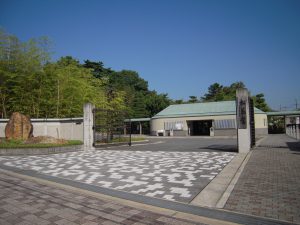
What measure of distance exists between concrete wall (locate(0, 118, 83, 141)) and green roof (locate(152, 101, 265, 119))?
19288 millimetres

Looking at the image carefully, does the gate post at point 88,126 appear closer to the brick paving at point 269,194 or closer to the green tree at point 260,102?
the brick paving at point 269,194

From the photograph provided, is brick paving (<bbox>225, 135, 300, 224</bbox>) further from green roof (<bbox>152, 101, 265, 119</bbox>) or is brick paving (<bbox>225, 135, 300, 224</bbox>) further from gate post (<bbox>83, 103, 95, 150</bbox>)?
green roof (<bbox>152, 101, 265, 119</bbox>)

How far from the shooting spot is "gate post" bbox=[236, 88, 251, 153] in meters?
13.0

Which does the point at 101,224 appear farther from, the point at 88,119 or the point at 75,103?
the point at 75,103

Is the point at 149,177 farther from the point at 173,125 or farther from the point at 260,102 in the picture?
the point at 260,102

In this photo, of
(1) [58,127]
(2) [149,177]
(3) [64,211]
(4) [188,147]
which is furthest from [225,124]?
(3) [64,211]

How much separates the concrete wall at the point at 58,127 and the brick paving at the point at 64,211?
42.0 ft

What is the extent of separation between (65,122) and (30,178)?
1223 centimetres

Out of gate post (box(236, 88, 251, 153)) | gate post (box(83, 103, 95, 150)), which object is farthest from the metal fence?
gate post (box(236, 88, 251, 153))

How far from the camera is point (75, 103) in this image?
71.8ft

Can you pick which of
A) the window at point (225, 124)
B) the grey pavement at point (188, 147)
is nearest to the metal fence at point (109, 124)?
the grey pavement at point (188, 147)

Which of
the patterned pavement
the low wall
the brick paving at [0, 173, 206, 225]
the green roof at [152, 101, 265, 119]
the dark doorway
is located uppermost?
the green roof at [152, 101, 265, 119]

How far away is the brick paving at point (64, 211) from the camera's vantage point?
13.7 feet

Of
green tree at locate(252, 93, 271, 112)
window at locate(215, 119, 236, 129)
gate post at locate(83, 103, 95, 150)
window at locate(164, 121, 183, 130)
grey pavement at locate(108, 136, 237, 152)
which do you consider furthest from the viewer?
green tree at locate(252, 93, 271, 112)
